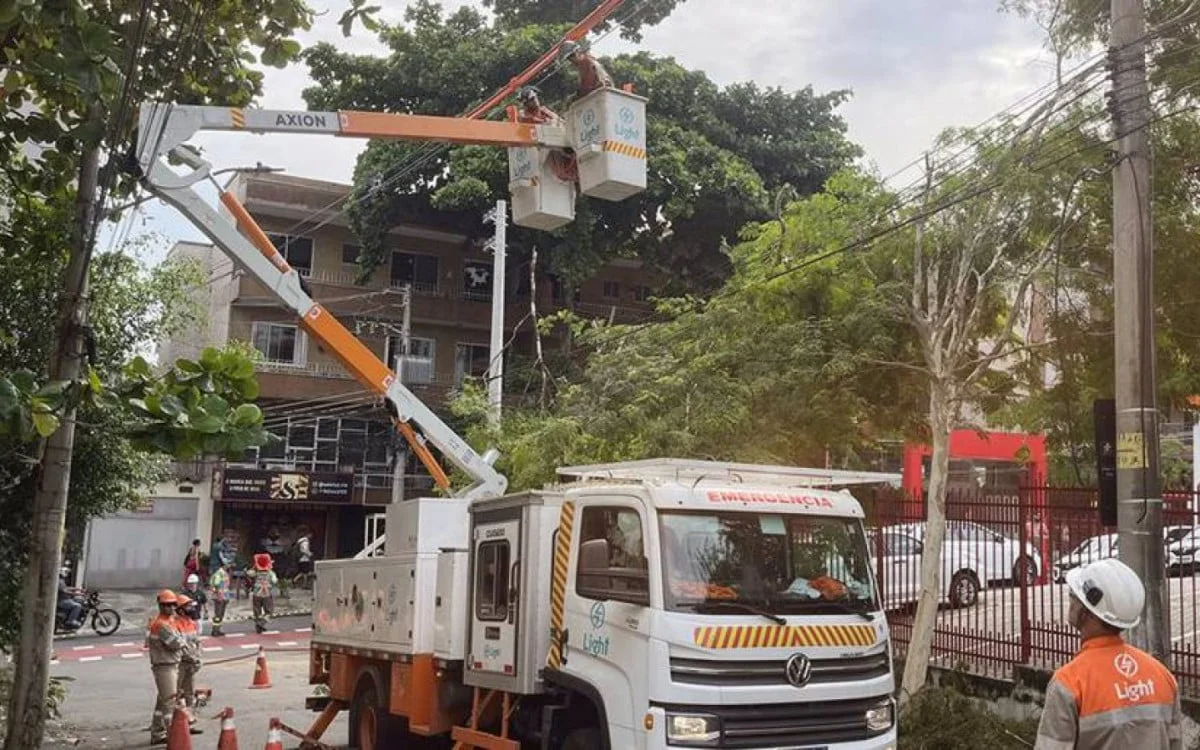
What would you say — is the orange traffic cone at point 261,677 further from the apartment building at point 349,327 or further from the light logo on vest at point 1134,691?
the apartment building at point 349,327

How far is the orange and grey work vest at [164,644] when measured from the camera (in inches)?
478

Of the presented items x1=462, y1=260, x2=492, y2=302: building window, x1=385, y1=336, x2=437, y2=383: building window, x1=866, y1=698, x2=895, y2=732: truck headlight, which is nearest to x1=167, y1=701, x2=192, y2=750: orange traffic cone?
x1=866, y1=698, x2=895, y2=732: truck headlight

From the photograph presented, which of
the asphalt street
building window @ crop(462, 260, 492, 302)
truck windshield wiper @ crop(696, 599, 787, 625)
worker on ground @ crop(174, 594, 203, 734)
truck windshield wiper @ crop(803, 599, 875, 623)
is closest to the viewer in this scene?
truck windshield wiper @ crop(696, 599, 787, 625)

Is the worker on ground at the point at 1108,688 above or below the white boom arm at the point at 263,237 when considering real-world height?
below

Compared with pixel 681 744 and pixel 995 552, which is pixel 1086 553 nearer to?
pixel 995 552

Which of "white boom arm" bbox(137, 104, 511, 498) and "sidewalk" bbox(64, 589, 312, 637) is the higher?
"white boom arm" bbox(137, 104, 511, 498)

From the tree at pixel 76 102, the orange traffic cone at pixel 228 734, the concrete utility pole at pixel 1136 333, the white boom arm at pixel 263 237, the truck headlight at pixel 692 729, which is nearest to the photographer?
the tree at pixel 76 102

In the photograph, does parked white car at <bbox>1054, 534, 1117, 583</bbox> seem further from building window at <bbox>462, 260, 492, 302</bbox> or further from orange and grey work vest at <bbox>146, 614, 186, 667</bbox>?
building window at <bbox>462, 260, 492, 302</bbox>

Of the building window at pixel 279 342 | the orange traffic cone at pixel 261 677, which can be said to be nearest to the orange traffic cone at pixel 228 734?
the orange traffic cone at pixel 261 677

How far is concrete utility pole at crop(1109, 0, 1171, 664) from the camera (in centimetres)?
773

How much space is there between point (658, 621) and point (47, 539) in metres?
3.92

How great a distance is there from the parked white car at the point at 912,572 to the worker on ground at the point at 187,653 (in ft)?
25.8

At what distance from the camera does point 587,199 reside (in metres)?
29.4

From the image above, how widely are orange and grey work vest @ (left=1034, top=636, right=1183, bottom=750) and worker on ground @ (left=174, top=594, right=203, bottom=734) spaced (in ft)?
34.8
